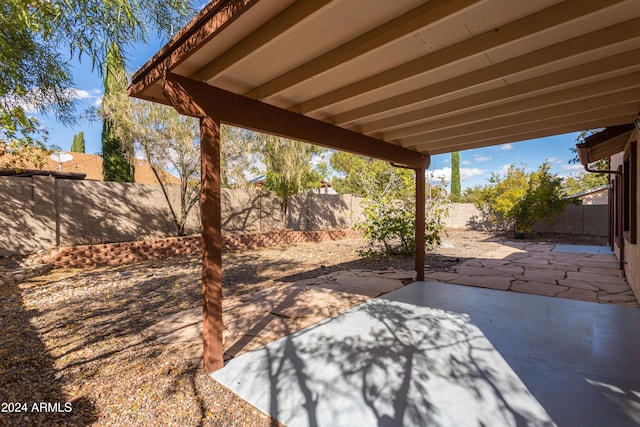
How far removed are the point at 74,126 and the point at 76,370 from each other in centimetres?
419

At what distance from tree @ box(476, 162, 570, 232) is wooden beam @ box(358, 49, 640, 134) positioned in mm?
10822

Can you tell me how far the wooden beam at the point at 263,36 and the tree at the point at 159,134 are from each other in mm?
5605

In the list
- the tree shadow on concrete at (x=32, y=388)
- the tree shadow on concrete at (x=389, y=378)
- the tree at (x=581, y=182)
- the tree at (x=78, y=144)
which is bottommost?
the tree shadow on concrete at (x=32, y=388)

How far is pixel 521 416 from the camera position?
1.79 meters

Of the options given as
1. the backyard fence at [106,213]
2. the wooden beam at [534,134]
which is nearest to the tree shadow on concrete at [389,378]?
the wooden beam at [534,134]

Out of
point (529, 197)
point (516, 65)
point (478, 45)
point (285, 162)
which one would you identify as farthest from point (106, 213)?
point (529, 197)

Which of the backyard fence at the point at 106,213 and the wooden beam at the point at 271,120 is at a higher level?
the wooden beam at the point at 271,120

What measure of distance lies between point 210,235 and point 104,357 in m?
1.41

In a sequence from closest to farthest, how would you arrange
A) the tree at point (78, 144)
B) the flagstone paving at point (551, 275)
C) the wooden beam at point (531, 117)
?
the wooden beam at point (531, 117) < the flagstone paving at point (551, 275) < the tree at point (78, 144)

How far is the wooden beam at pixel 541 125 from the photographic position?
3.18m

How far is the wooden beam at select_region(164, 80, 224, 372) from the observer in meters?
2.37

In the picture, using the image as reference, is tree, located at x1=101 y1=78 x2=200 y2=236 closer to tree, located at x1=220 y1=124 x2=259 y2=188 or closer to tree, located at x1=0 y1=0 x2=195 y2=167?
tree, located at x1=220 y1=124 x2=259 y2=188

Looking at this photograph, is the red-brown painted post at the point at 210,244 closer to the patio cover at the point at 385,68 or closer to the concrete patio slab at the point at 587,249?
the patio cover at the point at 385,68

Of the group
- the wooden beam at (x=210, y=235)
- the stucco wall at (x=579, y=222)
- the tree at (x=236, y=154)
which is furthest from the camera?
the stucco wall at (x=579, y=222)
